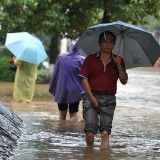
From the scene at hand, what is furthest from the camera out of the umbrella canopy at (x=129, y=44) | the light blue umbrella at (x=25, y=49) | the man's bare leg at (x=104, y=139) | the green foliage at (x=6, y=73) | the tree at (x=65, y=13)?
the green foliage at (x=6, y=73)

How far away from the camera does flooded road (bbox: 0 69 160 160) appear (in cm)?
787

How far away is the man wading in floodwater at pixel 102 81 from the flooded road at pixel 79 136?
390 millimetres

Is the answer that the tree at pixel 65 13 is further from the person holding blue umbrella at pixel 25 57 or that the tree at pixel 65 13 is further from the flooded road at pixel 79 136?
the flooded road at pixel 79 136

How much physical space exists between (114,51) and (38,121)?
330 centimetres

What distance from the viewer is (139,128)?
36.8 feet

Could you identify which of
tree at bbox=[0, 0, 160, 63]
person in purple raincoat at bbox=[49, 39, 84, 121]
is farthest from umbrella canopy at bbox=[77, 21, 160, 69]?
tree at bbox=[0, 0, 160, 63]

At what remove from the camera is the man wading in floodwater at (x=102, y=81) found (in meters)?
8.21

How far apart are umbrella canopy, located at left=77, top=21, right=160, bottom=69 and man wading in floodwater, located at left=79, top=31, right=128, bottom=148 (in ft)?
1.39

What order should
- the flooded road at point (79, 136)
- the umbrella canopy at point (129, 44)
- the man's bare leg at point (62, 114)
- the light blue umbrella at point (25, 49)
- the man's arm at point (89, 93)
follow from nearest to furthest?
the flooded road at point (79, 136), the man's arm at point (89, 93), the umbrella canopy at point (129, 44), the man's bare leg at point (62, 114), the light blue umbrella at point (25, 49)

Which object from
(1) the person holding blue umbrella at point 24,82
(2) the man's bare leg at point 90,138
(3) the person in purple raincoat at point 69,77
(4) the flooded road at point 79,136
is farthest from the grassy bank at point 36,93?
(2) the man's bare leg at point 90,138

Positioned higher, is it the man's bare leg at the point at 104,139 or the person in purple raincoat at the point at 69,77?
the person in purple raincoat at the point at 69,77

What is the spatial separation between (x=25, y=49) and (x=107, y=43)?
6935 mm

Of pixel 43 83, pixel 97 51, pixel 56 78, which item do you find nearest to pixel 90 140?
pixel 97 51

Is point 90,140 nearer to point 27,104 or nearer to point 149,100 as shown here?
point 27,104
